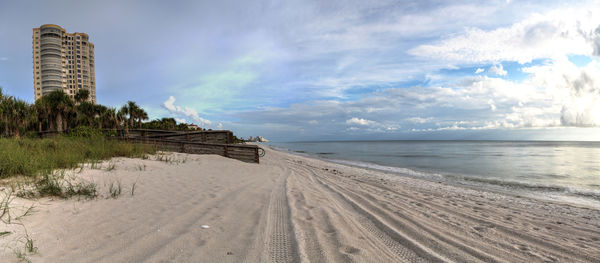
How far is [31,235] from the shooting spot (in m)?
2.79

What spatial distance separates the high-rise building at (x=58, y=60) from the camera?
81.5 m

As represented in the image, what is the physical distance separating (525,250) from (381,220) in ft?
6.59

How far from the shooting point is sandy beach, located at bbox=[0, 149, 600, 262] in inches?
105

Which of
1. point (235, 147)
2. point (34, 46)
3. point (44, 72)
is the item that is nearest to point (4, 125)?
point (235, 147)

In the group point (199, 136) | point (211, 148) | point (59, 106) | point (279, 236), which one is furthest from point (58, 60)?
point (279, 236)

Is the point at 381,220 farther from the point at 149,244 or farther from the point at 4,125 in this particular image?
the point at 4,125

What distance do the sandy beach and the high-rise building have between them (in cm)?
11042

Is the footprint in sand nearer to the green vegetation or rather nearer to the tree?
the green vegetation

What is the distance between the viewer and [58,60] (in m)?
82.9

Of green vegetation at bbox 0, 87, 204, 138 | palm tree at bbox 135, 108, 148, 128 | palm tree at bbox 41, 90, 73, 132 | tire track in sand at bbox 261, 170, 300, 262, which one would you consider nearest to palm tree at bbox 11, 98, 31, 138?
green vegetation at bbox 0, 87, 204, 138

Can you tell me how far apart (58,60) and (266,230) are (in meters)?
119

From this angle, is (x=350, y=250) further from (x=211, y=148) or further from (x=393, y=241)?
(x=211, y=148)

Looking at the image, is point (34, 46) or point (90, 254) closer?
point (90, 254)

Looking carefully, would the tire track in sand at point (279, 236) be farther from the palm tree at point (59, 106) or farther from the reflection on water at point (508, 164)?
the palm tree at point (59, 106)
